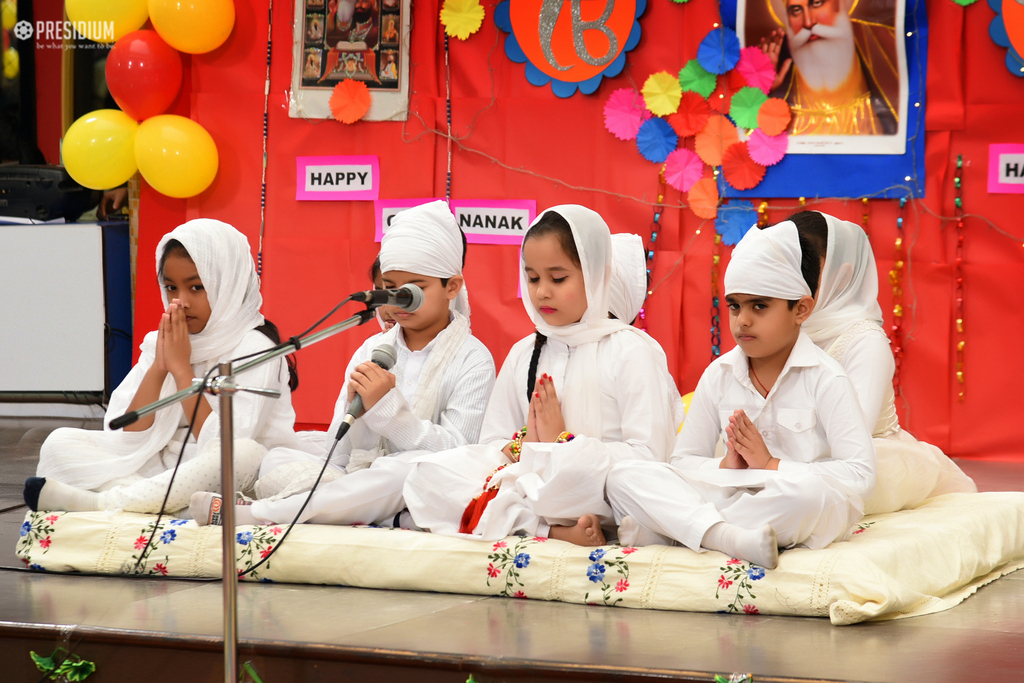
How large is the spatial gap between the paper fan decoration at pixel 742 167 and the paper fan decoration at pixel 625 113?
41 cm

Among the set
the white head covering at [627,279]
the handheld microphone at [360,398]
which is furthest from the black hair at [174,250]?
the white head covering at [627,279]

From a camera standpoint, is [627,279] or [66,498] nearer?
[66,498]

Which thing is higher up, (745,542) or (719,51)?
(719,51)

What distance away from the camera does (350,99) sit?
473 centimetres

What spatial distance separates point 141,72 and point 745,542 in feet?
11.9

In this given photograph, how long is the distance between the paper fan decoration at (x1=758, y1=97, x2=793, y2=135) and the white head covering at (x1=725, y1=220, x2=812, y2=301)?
6.55 feet

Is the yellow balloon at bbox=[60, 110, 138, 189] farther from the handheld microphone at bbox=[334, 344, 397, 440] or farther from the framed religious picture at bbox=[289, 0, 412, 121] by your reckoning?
the handheld microphone at bbox=[334, 344, 397, 440]

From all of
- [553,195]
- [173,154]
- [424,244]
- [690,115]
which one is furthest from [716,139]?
[173,154]

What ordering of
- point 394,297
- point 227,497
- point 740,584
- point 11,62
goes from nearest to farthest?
point 227,497 < point 394,297 < point 740,584 < point 11,62

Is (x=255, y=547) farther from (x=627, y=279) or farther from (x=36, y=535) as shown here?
(x=627, y=279)

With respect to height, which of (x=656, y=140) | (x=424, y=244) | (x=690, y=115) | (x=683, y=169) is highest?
(x=690, y=115)

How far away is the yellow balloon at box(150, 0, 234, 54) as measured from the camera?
4.50m

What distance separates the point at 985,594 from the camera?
2.24m

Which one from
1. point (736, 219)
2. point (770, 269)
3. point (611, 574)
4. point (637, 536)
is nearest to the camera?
point (611, 574)
